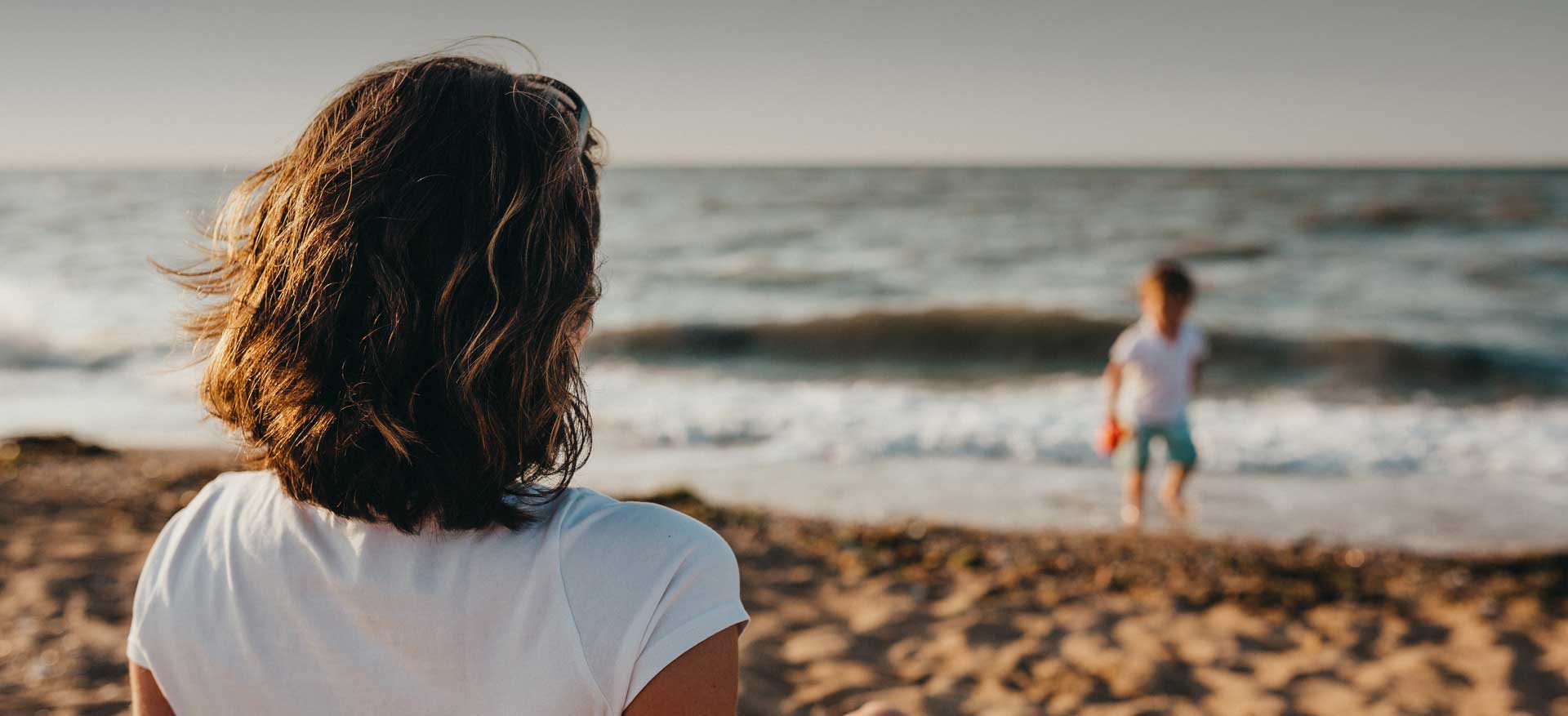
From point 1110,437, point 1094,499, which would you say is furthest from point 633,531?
point 1094,499

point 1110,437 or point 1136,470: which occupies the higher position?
point 1110,437

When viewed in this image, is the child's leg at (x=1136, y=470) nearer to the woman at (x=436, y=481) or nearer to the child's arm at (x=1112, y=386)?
the child's arm at (x=1112, y=386)

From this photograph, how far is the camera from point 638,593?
932 millimetres

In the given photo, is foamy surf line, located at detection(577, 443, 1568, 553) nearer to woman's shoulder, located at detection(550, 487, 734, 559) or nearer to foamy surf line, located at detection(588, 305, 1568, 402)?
foamy surf line, located at detection(588, 305, 1568, 402)

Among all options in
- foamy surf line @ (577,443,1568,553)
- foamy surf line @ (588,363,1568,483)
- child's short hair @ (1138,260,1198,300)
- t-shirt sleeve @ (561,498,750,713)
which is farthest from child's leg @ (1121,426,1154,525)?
t-shirt sleeve @ (561,498,750,713)

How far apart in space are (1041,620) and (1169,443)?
2115 millimetres

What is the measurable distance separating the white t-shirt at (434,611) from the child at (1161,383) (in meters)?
4.93

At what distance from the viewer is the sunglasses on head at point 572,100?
41.9 inches

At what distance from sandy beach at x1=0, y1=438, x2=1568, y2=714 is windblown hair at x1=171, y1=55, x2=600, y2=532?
2.41 meters

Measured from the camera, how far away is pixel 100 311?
43.6 feet

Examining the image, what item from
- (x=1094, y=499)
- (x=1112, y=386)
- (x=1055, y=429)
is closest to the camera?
(x=1112, y=386)

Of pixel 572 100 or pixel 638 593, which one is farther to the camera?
pixel 572 100

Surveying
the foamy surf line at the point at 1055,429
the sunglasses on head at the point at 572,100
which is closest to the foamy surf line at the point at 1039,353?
the foamy surf line at the point at 1055,429

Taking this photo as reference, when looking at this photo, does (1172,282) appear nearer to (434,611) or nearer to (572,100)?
(572,100)
